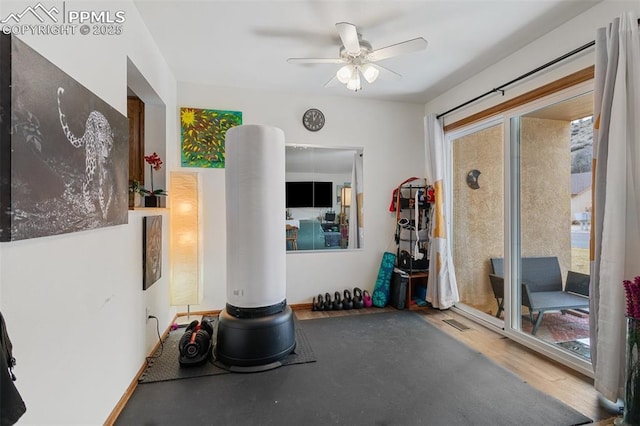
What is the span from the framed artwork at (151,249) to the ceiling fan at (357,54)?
5.82 ft

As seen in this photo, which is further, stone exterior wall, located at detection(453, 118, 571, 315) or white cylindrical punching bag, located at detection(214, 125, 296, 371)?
stone exterior wall, located at detection(453, 118, 571, 315)

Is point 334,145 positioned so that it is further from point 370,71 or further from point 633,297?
point 633,297

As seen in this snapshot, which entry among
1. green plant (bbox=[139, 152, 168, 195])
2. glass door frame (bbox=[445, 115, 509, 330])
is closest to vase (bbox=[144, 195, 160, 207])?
green plant (bbox=[139, 152, 168, 195])

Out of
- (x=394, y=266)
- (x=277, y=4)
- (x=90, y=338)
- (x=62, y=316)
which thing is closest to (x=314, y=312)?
(x=394, y=266)

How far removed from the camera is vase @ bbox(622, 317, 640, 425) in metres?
1.68

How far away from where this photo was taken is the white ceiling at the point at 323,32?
2.22 meters

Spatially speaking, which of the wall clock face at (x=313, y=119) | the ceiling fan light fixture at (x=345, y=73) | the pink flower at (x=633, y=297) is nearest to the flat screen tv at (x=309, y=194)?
the wall clock face at (x=313, y=119)

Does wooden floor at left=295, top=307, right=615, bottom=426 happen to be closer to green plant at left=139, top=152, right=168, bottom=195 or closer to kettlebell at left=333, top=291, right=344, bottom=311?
kettlebell at left=333, top=291, right=344, bottom=311

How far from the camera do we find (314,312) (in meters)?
3.77

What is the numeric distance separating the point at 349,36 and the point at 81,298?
2.31 meters

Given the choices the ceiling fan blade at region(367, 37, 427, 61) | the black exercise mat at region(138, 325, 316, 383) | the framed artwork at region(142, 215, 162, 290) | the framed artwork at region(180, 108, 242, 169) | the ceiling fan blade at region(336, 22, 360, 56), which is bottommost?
the black exercise mat at region(138, 325, 316, 383)

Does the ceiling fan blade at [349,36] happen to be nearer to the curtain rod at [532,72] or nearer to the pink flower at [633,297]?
the curtain rod at [532,72]

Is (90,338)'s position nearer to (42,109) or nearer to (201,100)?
(42,109)

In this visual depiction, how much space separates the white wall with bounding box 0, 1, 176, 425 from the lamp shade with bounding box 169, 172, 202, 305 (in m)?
0.69
